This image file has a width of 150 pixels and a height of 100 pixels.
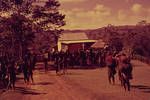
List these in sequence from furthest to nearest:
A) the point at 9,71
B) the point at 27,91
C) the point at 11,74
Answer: the point at 11,74, the point at 9,71, the point at 27,91

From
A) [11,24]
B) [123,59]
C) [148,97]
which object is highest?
[11,24]

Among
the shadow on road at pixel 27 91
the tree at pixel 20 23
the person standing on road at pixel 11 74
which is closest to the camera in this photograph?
the shadow on road at pixel 27 91

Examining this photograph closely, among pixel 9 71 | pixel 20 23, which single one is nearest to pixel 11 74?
pixel 9 71

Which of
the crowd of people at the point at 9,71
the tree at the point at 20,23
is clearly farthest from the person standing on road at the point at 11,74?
the tree at the point at 20,23

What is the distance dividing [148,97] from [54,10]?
109 feet

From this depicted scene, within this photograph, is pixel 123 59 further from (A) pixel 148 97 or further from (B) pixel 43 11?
(B) pixel 43 11

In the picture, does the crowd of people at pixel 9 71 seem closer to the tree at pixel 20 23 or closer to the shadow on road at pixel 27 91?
the shadow on road at pixel 27 91

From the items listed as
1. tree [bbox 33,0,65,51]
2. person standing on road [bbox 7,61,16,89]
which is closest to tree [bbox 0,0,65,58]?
tree [bbox 33,0,65,51]

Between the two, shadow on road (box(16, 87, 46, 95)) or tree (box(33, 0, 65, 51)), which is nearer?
shadow on road (box(16, 87, 46, 95))

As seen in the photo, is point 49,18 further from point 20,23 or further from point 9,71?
point 9,71

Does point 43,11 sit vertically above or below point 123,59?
above

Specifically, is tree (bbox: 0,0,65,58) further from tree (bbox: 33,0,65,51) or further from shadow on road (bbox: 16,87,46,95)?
shadow on road (bbox: 16,87,46,95)

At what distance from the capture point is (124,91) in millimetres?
22500

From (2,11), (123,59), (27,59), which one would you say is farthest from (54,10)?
(123,59)
